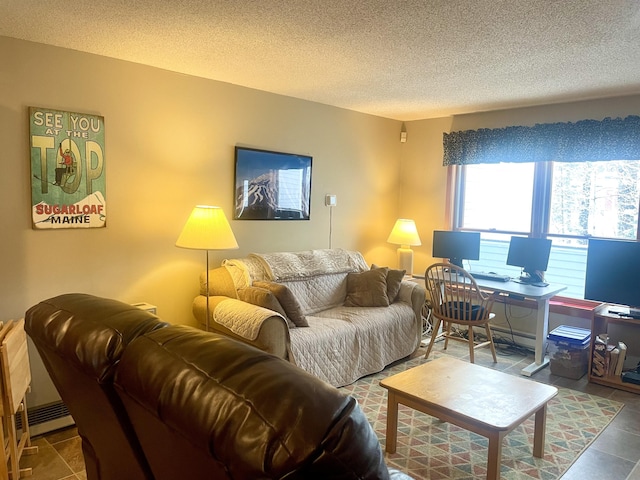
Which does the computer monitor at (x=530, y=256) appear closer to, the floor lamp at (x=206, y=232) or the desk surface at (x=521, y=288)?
the desk surface at (x=521, y=288)

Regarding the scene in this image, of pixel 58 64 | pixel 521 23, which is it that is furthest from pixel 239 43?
A: pixel 521 23

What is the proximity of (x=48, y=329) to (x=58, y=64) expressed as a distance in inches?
88.6

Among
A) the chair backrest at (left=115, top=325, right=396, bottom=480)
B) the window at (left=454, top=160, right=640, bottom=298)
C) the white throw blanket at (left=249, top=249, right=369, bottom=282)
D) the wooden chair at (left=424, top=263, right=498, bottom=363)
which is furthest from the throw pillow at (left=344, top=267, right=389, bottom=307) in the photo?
the chair backrest at (left=115, top=325, right=396, bottom=480)

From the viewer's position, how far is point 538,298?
379cm

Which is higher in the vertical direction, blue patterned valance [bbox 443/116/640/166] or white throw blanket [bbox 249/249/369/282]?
blue patterned valance [bbox 443/116/640/166]

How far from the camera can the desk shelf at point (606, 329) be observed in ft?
11.9

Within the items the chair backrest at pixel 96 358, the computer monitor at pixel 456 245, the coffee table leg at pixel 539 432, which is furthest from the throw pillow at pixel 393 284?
the chair backrest at pixel 96 358

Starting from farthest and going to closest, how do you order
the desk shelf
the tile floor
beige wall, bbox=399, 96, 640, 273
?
beige wall, bbox=399, 96, 640, 273 < the desk shelf < the tile floor

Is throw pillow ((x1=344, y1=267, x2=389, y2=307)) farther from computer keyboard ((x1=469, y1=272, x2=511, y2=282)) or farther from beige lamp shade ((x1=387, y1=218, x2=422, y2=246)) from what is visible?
computer keyboard ((x1=469, y1=272, x2=511, y2=282))

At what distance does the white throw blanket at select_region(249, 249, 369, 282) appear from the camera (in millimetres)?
3887

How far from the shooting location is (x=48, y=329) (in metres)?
1.39

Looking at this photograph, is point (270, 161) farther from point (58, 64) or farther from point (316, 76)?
point (58, 64)

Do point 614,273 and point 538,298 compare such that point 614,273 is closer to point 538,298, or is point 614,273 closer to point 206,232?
point 538,298

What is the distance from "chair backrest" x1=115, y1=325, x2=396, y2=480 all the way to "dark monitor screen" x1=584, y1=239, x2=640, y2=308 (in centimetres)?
367
